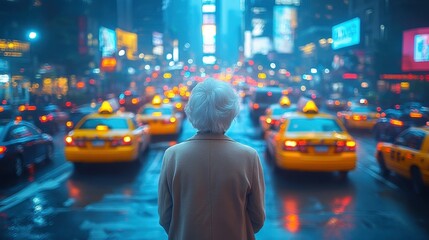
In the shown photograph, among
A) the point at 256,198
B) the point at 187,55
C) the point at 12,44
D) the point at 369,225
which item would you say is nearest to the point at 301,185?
the point at 369,225

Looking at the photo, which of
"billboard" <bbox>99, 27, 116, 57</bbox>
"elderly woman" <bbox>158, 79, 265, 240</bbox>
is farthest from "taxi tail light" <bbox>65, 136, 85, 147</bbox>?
"billboard" <bbox>99, 27, 116, 57</bbox>

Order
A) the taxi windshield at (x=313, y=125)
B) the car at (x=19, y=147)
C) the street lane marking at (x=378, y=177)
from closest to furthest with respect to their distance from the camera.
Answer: the street lane marking at (x=378, y=177) < the car at (x=19, y=147) < the taxi windshield at (x=313, y=125)

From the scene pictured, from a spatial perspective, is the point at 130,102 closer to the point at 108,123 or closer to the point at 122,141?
the point at 108,123

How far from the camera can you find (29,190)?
1045 cm

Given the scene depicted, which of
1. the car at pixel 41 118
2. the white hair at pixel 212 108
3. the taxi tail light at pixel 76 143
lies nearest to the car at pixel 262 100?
the car at pixel 41 118

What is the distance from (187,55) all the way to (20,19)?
505 feet

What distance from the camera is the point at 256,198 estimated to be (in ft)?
10.1

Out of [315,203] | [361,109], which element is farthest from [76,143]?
[361,109]

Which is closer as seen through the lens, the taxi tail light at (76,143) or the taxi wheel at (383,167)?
the taxi wheel at (383,167)

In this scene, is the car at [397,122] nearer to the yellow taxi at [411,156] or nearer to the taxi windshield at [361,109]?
the taxi windshield at [361,109]

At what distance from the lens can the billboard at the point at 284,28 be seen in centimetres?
12650

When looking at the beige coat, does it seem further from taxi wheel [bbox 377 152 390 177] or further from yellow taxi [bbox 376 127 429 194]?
taxi wheel [bbox 377 152 390 177]

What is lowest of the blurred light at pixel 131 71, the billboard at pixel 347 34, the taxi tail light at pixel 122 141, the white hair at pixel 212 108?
the taxi tail light at pixel 122 141

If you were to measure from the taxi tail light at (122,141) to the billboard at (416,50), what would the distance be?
30.4 metres
